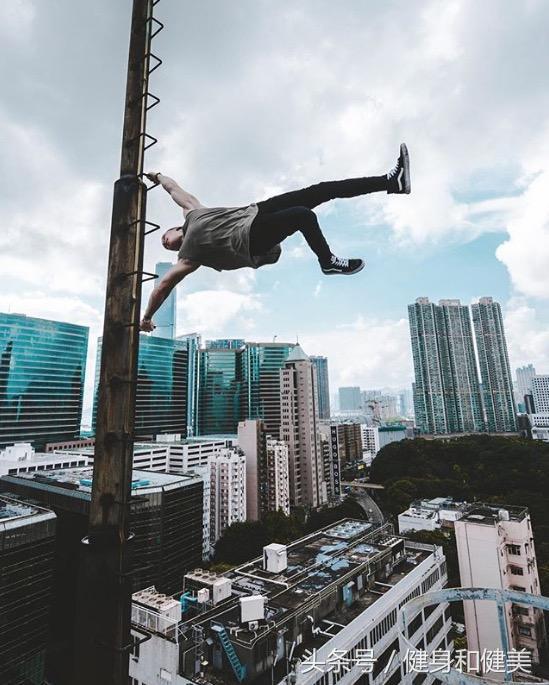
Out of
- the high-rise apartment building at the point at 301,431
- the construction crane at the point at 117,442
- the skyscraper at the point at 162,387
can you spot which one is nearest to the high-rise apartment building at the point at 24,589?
the construction crane at the point at 117,442

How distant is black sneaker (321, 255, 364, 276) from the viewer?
265 centimetres

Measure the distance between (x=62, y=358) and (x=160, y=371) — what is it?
56.7ft

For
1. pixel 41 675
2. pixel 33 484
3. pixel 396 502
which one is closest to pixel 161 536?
pixel 41 675

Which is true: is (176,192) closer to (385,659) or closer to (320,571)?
(320,571)

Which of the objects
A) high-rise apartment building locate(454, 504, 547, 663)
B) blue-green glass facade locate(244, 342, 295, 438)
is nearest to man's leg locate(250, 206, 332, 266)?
high-rise apartment building locate(454, 504, 547, 663)

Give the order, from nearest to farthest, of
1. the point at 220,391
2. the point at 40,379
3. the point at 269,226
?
the point at 269,226
the point at 40,379
the point at 220,391

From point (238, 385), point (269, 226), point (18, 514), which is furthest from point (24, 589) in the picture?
point (238, 385)

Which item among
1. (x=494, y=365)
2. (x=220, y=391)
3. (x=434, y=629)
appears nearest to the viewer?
(x=434, y=629)

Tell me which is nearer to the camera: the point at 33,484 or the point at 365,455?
the point at 33,484

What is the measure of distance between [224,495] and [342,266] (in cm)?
3778

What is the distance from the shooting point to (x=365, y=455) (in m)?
88.8

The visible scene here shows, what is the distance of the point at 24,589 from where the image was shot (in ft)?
60.1

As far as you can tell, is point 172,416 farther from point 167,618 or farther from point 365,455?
point 167,618

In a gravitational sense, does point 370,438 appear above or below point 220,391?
below
